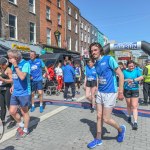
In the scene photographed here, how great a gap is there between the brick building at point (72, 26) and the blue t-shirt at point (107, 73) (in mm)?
27765

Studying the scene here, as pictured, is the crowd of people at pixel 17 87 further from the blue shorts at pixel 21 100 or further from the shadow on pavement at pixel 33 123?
the shadow on pavement at pixel 33 123

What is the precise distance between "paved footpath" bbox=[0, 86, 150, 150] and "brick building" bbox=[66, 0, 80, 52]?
25.7 metres

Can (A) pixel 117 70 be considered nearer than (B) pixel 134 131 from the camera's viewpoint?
Yes

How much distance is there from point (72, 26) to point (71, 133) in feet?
98.6

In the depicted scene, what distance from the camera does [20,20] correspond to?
20406 mm

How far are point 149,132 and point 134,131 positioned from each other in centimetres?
33

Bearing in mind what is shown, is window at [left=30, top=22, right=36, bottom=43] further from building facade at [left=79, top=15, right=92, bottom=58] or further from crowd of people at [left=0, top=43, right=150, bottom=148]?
crowd of people at [left=0, top=43, right=150, bottom=148]

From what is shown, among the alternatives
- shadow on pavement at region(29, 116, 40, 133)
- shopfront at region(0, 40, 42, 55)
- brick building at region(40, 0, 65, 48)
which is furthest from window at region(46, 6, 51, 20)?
shadow on pavement at region(29, 116, 40, 133)

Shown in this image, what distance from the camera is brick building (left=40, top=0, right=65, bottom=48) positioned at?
24.8m

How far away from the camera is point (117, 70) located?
432cm

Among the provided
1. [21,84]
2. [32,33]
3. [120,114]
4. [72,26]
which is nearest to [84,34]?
[72,26]

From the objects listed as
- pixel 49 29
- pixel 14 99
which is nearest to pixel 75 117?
pixel 14 99

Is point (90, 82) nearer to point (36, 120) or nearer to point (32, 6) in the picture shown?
point (36, 120)

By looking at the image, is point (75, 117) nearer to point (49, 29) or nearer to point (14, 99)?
point (14, 99)
